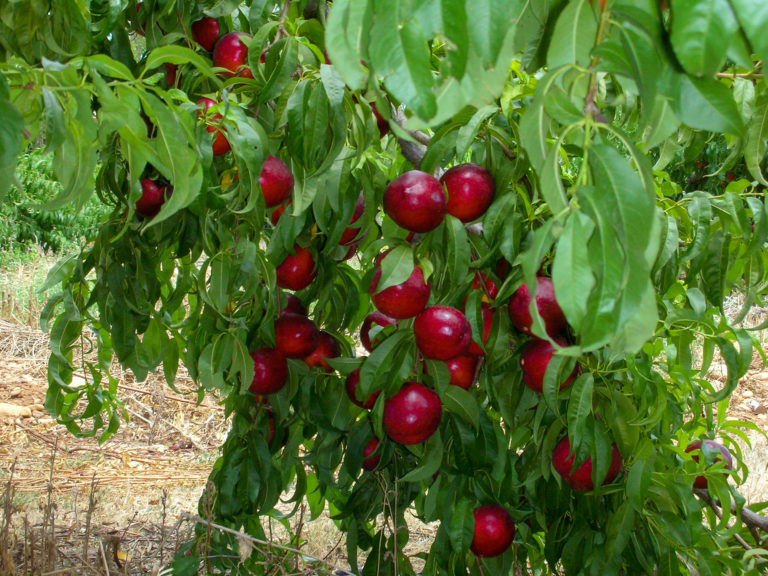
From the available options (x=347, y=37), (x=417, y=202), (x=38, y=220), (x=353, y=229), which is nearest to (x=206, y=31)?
(x=353, y=229)

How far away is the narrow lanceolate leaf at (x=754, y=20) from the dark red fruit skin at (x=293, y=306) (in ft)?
3.00

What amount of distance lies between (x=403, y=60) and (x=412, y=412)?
0.66m

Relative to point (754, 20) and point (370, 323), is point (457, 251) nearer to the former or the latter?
point (370, 323)

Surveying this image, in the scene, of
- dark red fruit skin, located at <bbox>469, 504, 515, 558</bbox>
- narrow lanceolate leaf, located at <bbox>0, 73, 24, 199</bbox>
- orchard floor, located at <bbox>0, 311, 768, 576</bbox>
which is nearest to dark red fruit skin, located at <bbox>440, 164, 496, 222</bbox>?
dark red fruit skin, located at <bbox>469, 504, 515, 558</bbox>

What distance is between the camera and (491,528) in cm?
108

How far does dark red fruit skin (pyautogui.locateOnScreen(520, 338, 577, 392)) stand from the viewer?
905 millimetres

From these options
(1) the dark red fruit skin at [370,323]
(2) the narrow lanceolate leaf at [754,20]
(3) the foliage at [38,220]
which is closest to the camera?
(2) the narrow lanceolate leaf at [754,20]

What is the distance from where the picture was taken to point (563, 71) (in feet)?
1.44

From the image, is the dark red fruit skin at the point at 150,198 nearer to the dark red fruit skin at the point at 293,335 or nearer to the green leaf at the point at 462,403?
the dark red fruit skin at the point at 293,335

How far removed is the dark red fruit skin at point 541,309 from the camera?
85 centimetres

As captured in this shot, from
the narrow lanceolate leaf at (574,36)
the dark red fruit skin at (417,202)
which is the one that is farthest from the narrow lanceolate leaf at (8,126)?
the dark red fruit skin at (417,202)

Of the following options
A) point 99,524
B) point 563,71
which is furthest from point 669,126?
point 99,524

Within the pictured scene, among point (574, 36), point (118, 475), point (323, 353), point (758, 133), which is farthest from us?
point (118, 475)

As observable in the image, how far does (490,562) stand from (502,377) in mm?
369
